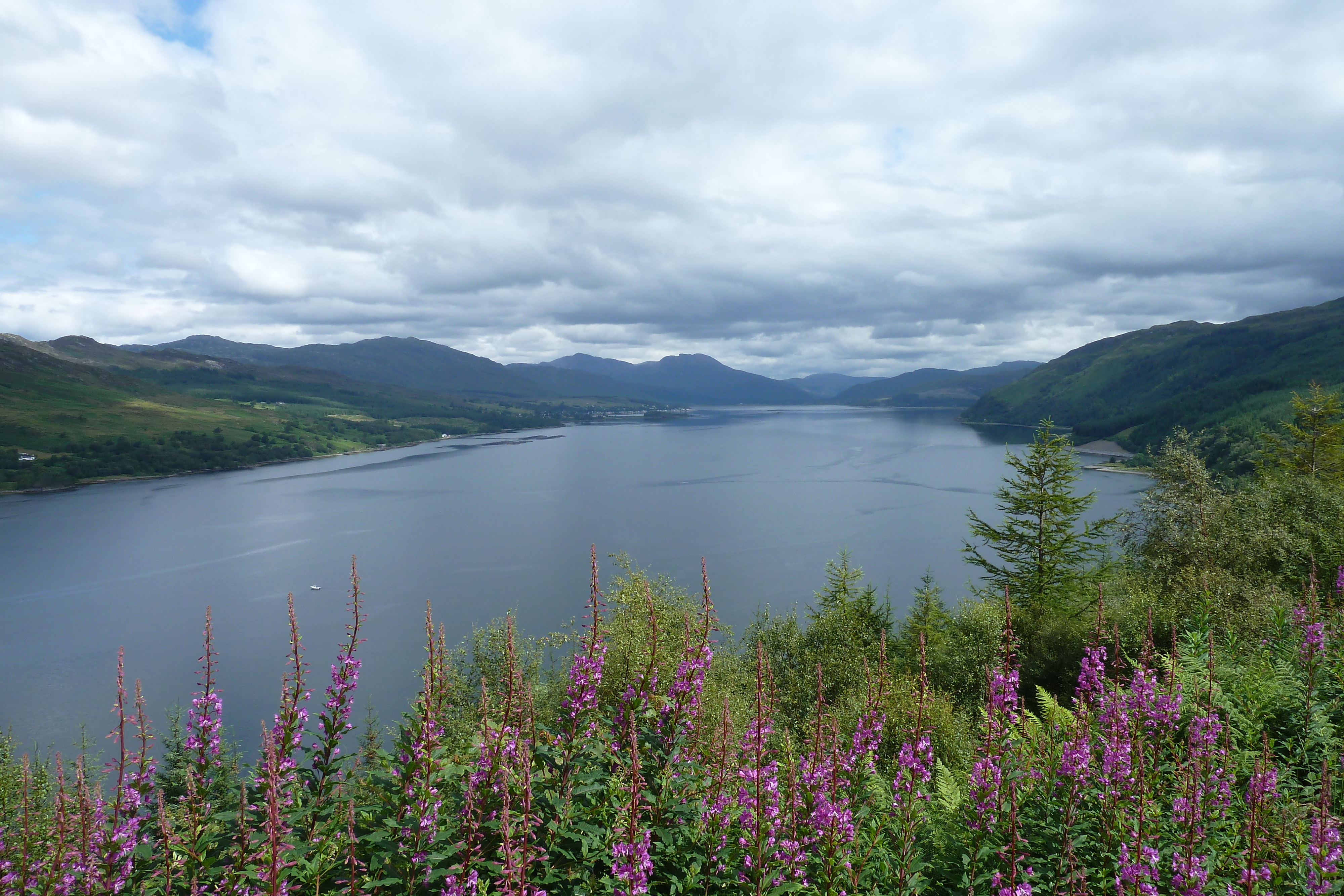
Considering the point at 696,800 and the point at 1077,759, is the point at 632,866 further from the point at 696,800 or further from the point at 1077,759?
the point at 1077,759

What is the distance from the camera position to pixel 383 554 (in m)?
78.1

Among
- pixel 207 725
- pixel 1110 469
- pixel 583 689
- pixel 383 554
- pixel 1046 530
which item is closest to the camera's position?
pixel 207 725

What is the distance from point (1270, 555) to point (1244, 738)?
1897 centimetres

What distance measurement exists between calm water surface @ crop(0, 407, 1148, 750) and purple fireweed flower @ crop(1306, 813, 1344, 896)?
42.9 meters

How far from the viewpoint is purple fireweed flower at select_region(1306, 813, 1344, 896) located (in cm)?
366

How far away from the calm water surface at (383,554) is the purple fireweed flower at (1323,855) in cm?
4289

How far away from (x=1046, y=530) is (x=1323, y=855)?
30868mm

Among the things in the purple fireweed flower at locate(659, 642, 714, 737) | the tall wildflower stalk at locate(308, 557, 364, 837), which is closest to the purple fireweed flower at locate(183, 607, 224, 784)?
the tall wildflower stalk at locate(308, 557, 364, 837)

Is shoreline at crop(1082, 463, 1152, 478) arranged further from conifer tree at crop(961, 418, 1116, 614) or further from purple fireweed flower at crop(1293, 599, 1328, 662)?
purple fireweed flower at crop(1293, 599, 1328, 662)

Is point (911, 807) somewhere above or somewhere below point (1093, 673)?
below

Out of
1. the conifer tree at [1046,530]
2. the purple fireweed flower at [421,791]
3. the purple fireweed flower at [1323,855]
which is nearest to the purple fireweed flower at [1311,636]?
the purple fireweed flower at [1323,855]

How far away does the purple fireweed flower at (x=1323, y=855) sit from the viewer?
12.0 ft

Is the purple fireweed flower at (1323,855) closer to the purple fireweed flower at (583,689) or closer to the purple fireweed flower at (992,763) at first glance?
the purple fireweed flower at (992,763)

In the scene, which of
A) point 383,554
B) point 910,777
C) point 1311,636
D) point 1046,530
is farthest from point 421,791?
point 383,554
